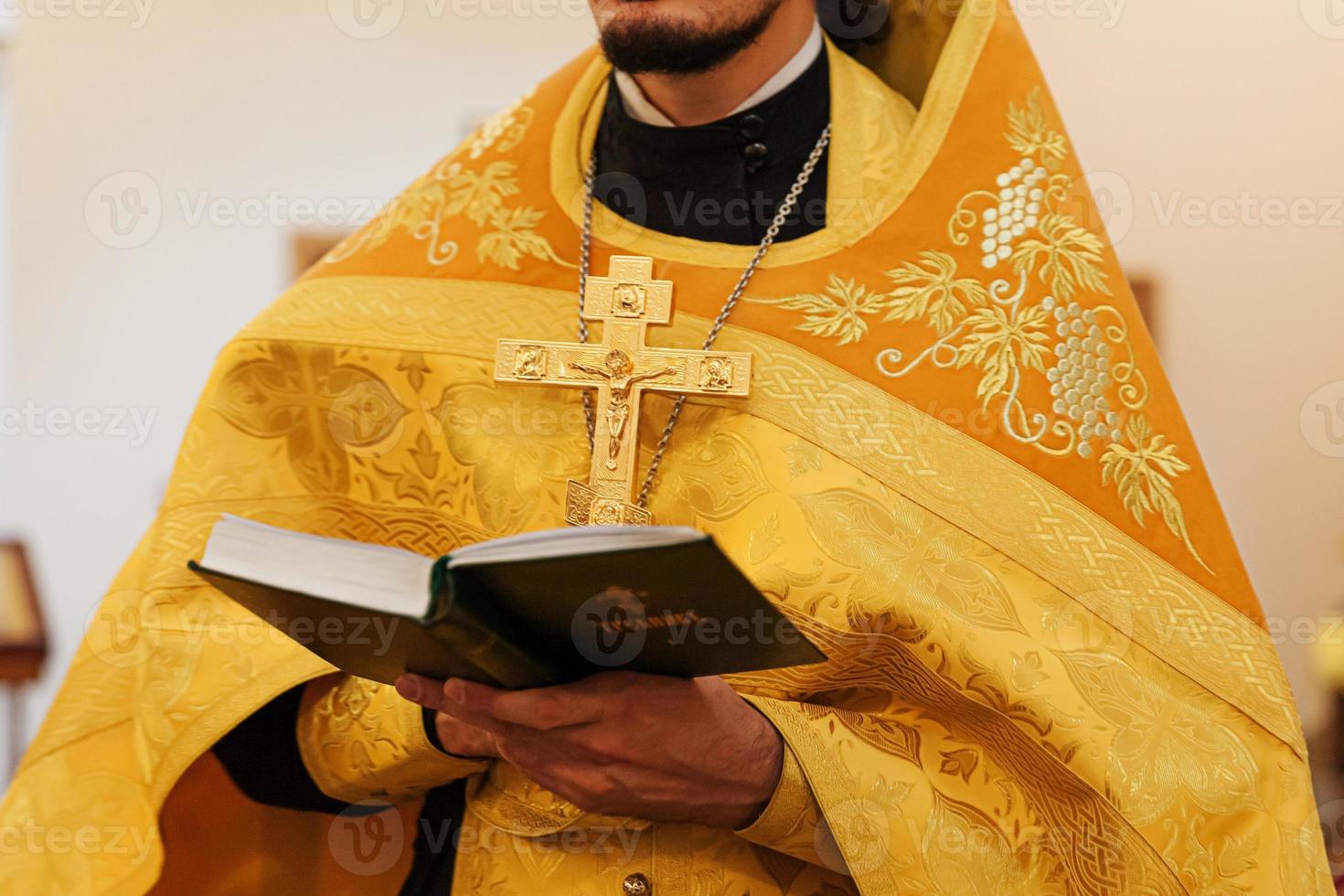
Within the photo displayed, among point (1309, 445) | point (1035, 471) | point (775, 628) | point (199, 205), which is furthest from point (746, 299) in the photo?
point (199, 205)

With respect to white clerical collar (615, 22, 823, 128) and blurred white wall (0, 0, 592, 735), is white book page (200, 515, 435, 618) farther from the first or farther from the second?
blurred white wall (0, 0, 592, 735)

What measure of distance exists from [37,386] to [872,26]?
9.48 feet

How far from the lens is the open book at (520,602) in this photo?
1187 mm

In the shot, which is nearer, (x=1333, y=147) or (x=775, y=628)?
(x=775, y=628)

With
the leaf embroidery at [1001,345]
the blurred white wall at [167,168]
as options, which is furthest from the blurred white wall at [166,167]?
the leaf embroidery at [1001,345]

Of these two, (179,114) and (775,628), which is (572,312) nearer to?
(775,628)

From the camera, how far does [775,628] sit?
128cm

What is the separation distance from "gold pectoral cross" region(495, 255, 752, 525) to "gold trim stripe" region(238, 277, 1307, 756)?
43mm

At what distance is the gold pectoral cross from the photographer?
1.83 m

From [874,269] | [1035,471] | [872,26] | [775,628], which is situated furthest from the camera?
[872,26]

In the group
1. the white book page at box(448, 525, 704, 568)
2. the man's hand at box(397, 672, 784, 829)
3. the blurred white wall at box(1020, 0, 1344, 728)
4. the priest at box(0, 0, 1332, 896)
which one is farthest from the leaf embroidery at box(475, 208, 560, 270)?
the blurred white wall at box(1020, 0, 1344, 728)

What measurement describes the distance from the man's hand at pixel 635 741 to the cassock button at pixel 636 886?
15cm

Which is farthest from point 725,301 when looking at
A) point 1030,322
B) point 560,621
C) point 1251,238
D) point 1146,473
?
point 1251,238

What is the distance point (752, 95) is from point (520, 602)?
1118mm
